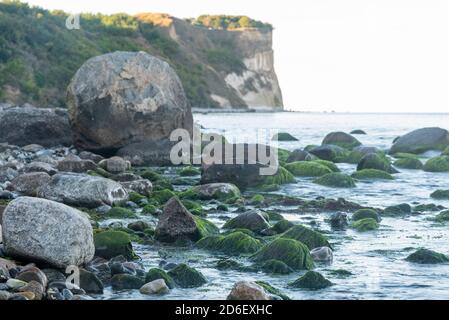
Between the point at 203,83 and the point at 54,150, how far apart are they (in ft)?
257

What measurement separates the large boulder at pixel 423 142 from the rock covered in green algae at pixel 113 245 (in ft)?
67.8

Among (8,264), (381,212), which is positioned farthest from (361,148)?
(8,264)

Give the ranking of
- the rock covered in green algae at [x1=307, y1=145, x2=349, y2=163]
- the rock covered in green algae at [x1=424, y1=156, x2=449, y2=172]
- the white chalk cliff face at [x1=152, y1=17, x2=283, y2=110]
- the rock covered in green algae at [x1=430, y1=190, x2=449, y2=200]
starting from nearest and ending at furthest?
the rock covered in green algae at [x1=430, y1=190, x2=449, y2=200] → the rock covered in green algae at [x1=424, y1=156, x2=449, y2=172] → the rock covered in green algae at [x1=307, y1=145, x2=349, y2=163] → the white chalk cliff face at [x1=152, y1=17, x2=283, y2=110]

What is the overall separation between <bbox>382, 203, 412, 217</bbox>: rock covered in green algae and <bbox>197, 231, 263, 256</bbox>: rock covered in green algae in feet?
14.7

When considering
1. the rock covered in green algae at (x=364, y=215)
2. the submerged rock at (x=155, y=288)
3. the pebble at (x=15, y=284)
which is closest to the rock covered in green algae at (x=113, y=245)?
the submerged rock at (x=155, y=288)

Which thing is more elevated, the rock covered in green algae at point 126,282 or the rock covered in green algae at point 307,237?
the rock covered in green algae at point 307,237

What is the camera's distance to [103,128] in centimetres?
2391

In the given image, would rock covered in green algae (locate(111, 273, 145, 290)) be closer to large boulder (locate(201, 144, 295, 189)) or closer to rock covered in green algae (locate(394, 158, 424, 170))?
large boulder (locate(201, 144, 295, 189))

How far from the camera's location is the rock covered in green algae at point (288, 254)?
11223 millimetres

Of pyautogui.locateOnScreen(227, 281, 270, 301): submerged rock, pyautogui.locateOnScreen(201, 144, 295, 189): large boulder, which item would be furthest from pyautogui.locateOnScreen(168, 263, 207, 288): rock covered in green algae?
pyautogui.locateOnScreen(201, 144, 295, 189): large boulder

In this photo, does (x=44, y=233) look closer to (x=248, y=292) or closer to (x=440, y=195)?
(x=248, y=292)

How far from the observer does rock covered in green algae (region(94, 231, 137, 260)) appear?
11.4 metres

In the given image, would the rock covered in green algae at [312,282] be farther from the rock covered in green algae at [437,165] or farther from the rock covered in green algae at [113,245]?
the rock covered in green algae at [437,165]

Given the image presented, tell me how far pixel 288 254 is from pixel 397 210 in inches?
218
